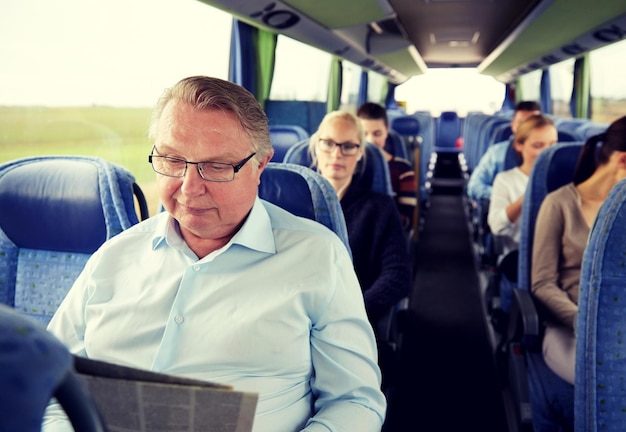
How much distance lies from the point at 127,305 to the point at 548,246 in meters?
1.60

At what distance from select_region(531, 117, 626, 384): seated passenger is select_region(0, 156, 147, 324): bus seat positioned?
1502 millimetres

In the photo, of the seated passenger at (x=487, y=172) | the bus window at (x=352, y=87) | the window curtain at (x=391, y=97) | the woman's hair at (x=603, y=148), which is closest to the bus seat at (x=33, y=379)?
the woman's hair at (x=603, y=148)

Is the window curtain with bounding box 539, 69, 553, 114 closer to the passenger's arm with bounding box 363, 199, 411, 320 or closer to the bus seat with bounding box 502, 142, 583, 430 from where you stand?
the bus seat with bounding box 502, 142, 583, 430

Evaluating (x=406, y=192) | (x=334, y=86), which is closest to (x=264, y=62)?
(x=406, y=192)

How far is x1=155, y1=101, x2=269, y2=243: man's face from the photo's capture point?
4.19 feet

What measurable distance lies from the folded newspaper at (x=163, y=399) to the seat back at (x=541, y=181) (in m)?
2.10

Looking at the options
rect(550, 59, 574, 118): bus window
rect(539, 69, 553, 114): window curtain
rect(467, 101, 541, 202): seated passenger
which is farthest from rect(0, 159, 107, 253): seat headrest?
rect(539, 69, 553, 114): window curtain

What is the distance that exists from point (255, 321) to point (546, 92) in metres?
11.4

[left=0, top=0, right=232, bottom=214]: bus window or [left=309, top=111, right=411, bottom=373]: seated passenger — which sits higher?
[left=0, top=0, right=232, bottom=214]: bus window

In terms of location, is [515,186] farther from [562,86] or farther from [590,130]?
[562,86]

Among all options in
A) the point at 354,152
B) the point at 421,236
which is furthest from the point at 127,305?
the point at 421,236

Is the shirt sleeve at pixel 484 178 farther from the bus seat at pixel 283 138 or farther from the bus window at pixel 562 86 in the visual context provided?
the bus window at pixel 562 86

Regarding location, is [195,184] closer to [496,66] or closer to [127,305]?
[127,305]

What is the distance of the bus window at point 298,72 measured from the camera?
18.8ft
